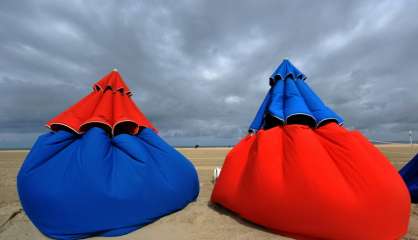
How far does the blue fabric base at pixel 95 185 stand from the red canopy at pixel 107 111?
0.18 m

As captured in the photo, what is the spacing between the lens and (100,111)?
13.4ft

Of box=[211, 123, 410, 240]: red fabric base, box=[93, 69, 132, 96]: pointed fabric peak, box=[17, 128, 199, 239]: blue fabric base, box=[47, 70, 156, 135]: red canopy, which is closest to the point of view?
box=[211, 123, 410, 240]: red fabric base

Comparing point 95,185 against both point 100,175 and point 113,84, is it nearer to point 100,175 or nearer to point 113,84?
point 100,175

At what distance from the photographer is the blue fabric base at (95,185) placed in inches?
121

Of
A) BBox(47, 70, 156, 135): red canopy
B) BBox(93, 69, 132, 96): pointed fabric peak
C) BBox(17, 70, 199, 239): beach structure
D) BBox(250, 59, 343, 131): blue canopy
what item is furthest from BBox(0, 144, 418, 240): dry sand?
BBox(93, 69, 132, 96): pointed fabric peak

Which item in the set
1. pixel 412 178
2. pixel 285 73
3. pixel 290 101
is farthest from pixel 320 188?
pixel 412 178

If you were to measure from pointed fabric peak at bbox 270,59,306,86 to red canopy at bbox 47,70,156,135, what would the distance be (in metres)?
2.46

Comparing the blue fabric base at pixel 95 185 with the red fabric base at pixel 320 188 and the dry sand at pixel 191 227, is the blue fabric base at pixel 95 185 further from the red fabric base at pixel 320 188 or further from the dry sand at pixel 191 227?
the red fabric base at pixel 320 188

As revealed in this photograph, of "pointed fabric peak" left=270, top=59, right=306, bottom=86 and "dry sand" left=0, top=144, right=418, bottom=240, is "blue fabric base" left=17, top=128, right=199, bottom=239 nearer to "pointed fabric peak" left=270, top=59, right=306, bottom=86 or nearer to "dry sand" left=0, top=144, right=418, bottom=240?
"dry sand" left=0, top=144, right=418, bottom=240

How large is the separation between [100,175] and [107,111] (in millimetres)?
1276

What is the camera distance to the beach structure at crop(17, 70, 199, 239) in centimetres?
310

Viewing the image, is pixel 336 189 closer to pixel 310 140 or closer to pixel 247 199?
pixel 310 140

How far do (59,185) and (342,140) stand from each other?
363 cm

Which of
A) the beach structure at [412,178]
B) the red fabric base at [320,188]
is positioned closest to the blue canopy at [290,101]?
the red fabric base at [320,188]
